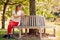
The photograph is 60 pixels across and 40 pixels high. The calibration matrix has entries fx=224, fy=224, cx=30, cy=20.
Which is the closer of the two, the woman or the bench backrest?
the woman

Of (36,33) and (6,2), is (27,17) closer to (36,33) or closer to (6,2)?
(36,33)

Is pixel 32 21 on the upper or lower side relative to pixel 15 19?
lower

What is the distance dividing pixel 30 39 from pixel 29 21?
115cm

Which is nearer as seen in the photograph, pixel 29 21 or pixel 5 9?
pixel 29 21

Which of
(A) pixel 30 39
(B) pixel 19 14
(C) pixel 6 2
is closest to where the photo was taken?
(A) pixel 30 39

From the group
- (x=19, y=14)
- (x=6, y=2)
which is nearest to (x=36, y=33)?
(x=19, y=14)

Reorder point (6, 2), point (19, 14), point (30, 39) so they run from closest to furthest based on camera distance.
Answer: point (30, 39) → point (19, 14) → point (6, 2)

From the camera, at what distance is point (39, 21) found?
10969 mm

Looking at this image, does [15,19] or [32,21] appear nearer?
[15,19]

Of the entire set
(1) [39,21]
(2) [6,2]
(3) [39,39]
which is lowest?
(3) [39,39]

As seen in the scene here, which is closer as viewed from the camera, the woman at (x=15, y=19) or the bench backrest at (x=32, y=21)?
the woman at (x=15, y=19)

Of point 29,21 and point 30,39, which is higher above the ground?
point 29,21

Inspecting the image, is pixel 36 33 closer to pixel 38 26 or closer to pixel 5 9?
pixel 38 26

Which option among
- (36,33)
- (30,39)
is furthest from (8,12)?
(30,39)
